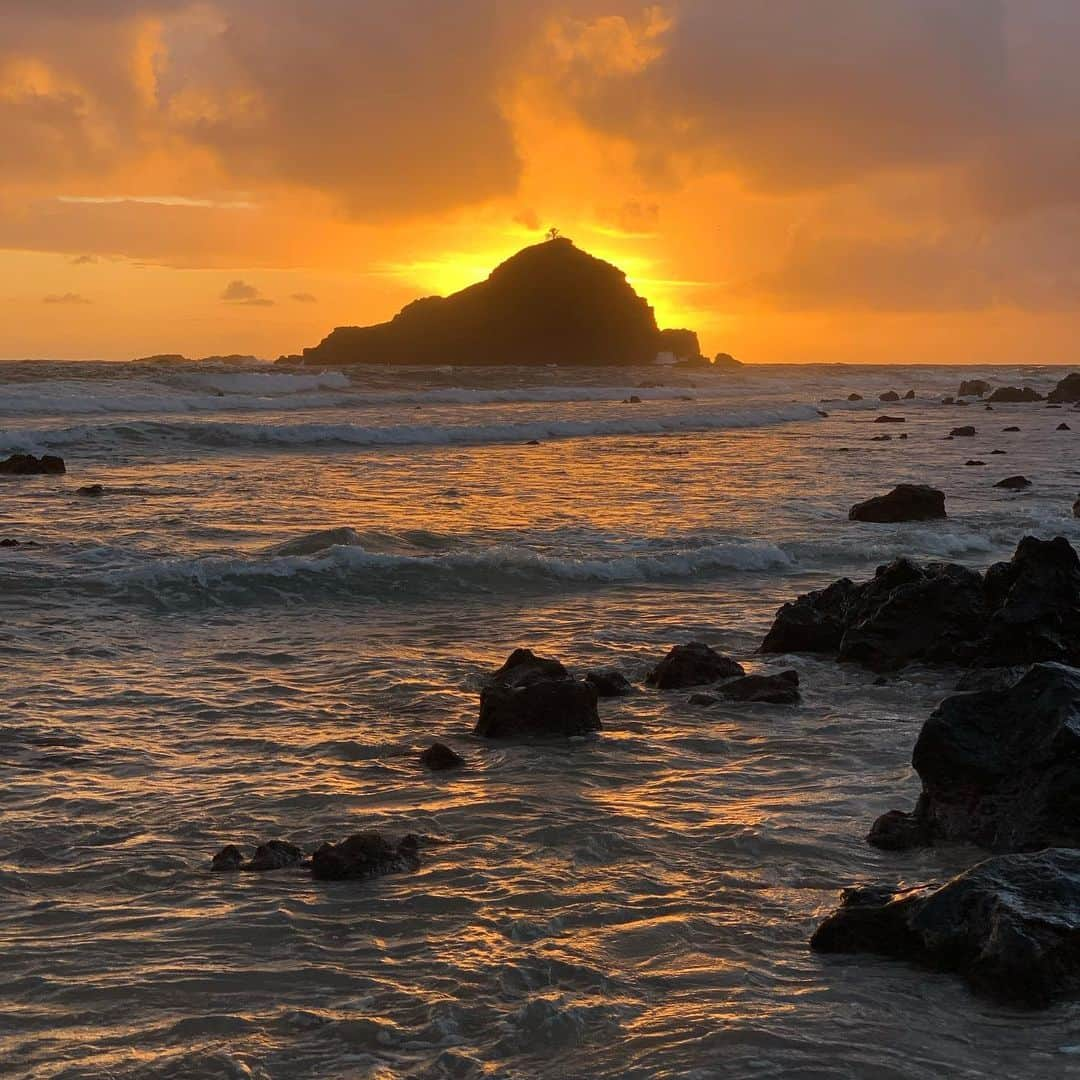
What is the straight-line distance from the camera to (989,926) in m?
5.20

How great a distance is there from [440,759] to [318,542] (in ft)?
28.9

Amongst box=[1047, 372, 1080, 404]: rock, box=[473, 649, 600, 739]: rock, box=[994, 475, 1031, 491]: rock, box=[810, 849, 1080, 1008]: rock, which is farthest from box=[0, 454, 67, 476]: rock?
box=[1047, 372, 1080, 404]: rock

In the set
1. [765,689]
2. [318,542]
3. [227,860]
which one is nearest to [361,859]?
[227,860]

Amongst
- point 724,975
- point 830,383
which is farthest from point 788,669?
point 830,383

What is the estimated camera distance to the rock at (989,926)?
5043 mm

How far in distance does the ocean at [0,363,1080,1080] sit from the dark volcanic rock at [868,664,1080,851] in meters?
0.46

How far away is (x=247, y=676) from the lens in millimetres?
10625

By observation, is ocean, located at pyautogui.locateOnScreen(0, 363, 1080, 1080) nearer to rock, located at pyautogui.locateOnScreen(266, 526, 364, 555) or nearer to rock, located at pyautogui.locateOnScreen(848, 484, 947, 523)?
rock, located at pyautogui.locateOnScreen(266, 526, 364, 555)

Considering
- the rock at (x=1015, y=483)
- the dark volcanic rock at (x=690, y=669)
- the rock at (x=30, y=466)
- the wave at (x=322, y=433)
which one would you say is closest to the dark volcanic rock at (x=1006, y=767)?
the dark volcanic rock at (x=690, y=669)

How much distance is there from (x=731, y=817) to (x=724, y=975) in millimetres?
1996

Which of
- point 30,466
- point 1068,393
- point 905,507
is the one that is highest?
point 1068,393

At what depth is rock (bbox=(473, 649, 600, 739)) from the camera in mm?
8945

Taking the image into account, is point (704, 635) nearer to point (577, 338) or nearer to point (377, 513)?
point (377, 513)

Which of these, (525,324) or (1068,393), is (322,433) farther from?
(525,324)
